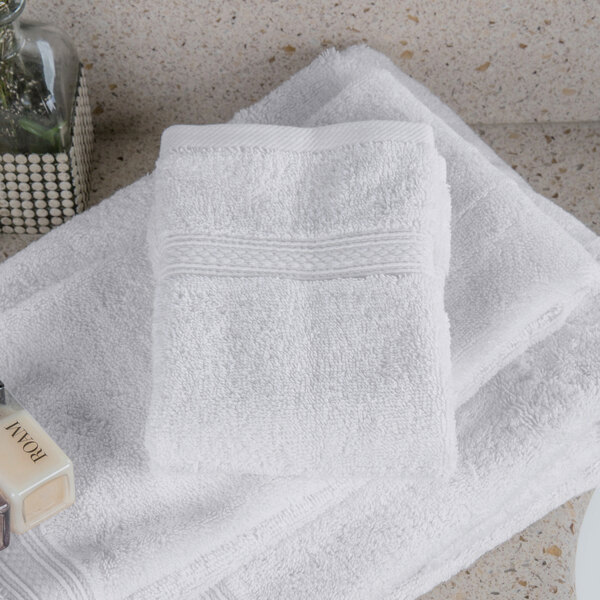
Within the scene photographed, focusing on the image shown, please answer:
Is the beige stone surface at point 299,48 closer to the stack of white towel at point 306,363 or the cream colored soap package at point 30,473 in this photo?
the stack of white towel at point 306,363

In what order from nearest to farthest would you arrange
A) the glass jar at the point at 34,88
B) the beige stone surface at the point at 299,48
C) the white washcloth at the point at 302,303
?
the white washcloth at the point at 302,303
the glass jar at the point at 34,88
the beige stone surface at the point at 299,48

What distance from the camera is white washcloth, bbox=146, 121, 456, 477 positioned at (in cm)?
54

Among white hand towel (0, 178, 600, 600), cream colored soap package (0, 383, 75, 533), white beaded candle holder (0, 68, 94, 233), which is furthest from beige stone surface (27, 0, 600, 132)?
cream colored soap package (0, 383, 75, 533)

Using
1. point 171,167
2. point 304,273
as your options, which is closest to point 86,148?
point 171,167

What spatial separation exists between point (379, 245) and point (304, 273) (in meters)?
0.06

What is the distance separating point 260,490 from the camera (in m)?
0.59

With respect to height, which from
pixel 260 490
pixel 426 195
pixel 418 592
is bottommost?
pixel 418 592

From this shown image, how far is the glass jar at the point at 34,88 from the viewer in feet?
2.38

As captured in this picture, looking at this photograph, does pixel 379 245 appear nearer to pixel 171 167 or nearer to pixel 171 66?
pixel 171 167

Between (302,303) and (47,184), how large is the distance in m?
0.34

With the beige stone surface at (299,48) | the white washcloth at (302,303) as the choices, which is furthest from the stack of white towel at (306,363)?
the beige stone surface at (299,48)

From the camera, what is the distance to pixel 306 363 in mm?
559

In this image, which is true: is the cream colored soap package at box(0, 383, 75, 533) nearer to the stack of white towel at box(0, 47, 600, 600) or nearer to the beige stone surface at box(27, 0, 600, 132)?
the stack of white towel at box(0, 47, 600, 600)

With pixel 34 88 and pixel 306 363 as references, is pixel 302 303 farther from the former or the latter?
pixel 34 88
